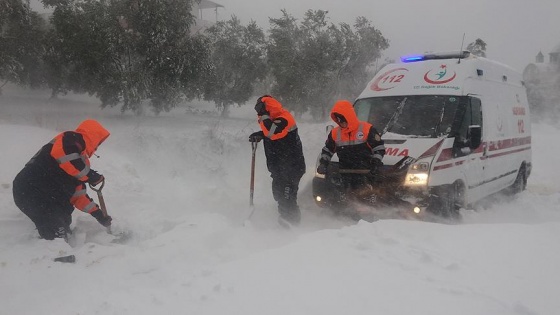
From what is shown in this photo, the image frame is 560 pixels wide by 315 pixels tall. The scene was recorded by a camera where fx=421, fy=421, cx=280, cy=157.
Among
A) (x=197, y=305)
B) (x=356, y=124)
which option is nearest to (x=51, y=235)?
(x=197, y=305)

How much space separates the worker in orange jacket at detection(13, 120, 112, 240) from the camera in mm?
4832

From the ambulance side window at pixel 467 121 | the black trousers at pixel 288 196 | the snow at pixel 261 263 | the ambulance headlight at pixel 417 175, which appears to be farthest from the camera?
the black trousers at pixel 288 196

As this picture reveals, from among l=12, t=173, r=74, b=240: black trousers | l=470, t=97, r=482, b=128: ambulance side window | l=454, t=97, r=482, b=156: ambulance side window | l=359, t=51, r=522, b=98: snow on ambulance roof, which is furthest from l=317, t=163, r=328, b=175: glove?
l=12, t=173, r=74, b=240: black trousers

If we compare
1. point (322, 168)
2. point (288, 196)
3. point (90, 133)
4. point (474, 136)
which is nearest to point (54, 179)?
point (90, 133)

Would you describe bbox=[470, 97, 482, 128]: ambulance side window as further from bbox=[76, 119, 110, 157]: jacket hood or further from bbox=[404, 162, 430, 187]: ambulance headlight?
bbox=[76, 119, 110, 157]: jacket hood

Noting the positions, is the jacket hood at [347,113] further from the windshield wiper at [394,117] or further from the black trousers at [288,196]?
the black trousers at [288,196]

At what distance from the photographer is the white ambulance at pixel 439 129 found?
5.71 m

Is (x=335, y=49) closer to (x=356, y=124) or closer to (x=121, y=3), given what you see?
(x=121, y=3)

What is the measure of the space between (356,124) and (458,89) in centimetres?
182

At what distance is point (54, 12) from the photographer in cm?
1196

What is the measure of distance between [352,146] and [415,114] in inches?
48.4

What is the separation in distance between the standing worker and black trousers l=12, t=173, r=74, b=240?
112 inches

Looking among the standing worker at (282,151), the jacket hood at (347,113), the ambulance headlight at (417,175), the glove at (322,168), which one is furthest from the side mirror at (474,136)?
the standing worker at (282,151)

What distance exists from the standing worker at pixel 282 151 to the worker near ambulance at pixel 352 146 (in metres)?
0.42
